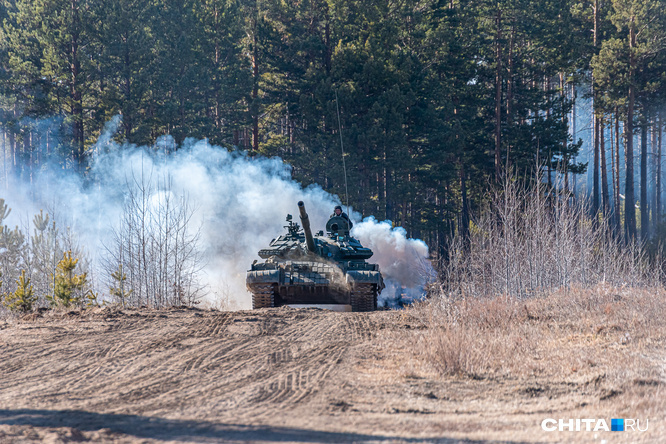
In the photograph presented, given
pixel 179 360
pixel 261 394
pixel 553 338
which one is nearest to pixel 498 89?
pixel 553 338

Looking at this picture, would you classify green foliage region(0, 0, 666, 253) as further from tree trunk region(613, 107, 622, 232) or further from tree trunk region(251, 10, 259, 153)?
tree trunk region(613, 107, 622, 232)

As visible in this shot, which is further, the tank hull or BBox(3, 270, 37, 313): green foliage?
the tank hull

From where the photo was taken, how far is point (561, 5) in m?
36.9

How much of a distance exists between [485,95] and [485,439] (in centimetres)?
3242

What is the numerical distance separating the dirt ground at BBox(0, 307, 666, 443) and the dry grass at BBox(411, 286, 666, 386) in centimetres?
40

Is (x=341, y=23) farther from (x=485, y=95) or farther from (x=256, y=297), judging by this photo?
(x=256, y=297)

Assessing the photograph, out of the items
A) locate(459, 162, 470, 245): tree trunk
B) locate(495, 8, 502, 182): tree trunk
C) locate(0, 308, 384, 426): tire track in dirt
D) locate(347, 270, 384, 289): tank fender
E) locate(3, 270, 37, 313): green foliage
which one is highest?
locate(495, 8, 502, 182): tree trunk

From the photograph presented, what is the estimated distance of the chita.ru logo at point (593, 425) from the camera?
22.0ft

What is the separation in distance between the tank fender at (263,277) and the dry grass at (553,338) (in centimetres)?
433

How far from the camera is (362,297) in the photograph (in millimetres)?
17984

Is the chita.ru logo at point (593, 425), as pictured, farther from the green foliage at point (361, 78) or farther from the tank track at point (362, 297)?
the green foliage at point (361, 78)

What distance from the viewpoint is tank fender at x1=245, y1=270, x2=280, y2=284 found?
17672 millimetres

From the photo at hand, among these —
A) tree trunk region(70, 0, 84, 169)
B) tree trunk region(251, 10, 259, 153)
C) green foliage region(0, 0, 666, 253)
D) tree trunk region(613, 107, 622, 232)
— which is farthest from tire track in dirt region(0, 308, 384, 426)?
tree trunk region(613, 107, 622, 232)

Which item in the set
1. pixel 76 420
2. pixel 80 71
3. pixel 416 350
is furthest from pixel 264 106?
pixel 76 420
